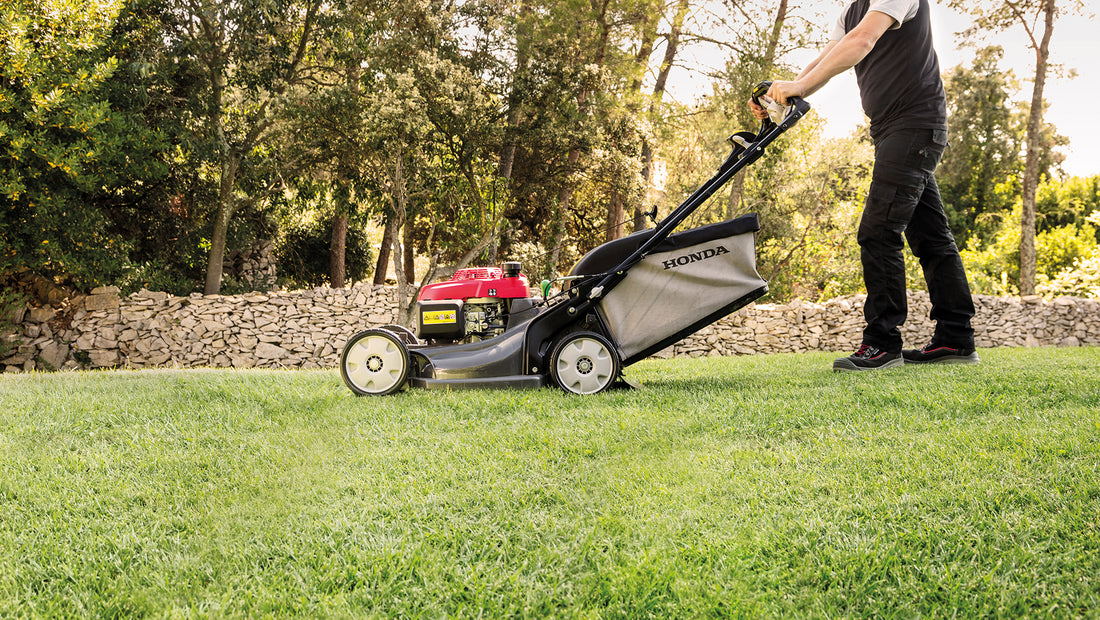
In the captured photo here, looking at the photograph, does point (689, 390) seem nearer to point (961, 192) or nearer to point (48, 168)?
point (48, 168)

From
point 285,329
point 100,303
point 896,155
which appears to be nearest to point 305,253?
point 285,329

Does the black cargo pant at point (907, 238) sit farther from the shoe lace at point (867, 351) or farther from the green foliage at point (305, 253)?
the green foliage at point (305, 253)

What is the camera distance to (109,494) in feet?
7.03

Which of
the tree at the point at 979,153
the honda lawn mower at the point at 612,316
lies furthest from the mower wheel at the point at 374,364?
the tree at the point at 979,153

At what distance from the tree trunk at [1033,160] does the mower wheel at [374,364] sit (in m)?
13.7

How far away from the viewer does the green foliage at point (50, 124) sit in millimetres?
9281

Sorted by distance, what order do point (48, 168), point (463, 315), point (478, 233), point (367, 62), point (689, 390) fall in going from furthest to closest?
point (478, 233) < point (367, 62) < point (48, 168) < point (463, 315) < point (689, 390)

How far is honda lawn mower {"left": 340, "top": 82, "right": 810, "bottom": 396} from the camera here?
362cm

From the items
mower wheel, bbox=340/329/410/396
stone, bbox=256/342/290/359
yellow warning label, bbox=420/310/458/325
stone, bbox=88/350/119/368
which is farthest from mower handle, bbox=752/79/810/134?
stone, bbox=88/350/119/368

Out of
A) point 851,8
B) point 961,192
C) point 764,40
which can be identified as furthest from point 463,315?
point 961,192

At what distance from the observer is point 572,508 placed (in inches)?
79.4

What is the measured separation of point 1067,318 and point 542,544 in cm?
1395

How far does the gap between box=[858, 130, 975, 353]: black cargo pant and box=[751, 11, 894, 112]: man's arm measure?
0.48 metres

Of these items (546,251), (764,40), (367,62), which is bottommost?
(546,251)
